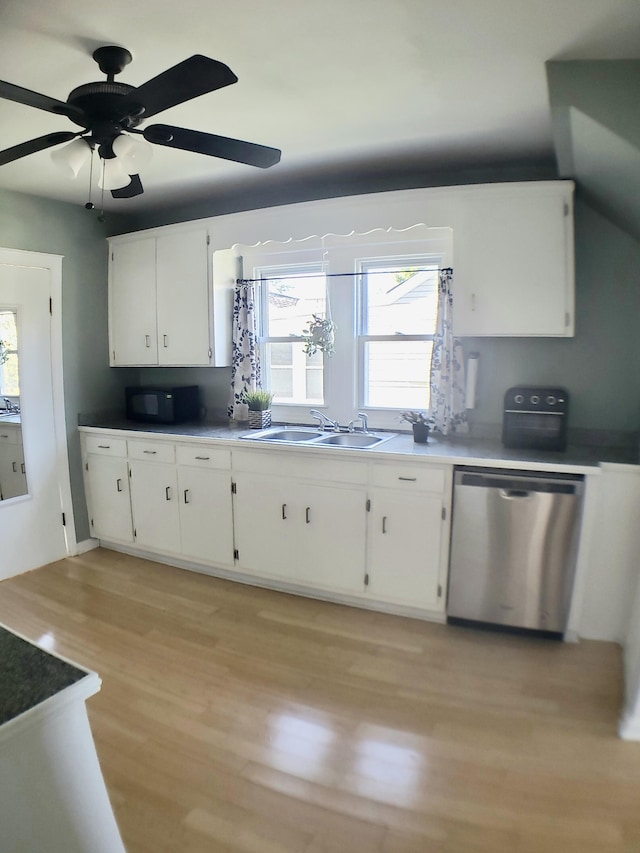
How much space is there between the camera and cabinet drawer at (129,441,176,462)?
341cm

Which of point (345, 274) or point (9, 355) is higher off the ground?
point (345, 274)

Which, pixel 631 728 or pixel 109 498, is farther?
pixel 109 498

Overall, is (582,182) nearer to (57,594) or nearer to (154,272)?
(154,272)

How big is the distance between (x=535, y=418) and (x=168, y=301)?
8.67 feet

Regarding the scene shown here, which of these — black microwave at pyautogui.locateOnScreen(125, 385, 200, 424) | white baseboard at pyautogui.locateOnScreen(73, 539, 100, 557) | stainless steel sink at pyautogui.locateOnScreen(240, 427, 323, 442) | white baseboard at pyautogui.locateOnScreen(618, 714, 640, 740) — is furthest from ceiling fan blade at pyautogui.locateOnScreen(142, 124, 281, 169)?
white baseboard at pyautogui.locateOnScreen(73, 539, 100, 557)

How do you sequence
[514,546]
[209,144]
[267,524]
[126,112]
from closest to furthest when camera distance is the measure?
[126,112] < [209,144] < [514,546] < [267,524]

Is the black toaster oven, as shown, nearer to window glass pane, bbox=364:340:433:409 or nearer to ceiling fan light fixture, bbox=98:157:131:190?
window glass pane, bbox=364:340:433:409

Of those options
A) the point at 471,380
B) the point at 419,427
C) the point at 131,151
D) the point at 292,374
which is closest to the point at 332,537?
the point at 419,427

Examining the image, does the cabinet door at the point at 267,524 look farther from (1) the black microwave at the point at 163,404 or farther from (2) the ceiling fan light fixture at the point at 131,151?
(2) the ceiling fan light fixture at the point at 131,151


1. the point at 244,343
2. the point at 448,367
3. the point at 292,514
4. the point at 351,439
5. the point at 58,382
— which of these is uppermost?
the point at 244,343

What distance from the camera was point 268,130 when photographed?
8.13 feet

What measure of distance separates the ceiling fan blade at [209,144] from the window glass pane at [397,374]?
173 centimetres

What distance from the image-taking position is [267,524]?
3121 mm

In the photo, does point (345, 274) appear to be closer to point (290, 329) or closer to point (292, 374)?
point (290, 329)
